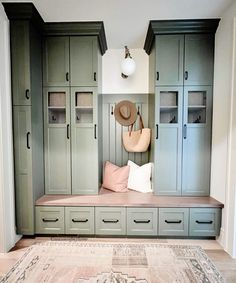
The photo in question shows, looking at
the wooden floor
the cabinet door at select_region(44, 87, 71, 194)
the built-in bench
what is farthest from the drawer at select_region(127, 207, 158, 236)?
the cabinet door at select_region(44, 87, 71, 194)

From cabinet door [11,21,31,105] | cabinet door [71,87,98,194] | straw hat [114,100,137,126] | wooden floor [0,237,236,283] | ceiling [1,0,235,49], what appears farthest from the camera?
straw hat [114,100,137,126]

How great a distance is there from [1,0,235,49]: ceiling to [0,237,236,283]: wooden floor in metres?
2.49

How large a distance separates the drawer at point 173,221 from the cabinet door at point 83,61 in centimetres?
175

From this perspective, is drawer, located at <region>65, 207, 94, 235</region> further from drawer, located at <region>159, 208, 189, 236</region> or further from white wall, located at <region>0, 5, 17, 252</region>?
drawer, located at <region>159, 208, 189, 236</region>

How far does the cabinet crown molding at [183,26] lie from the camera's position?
7.96ft

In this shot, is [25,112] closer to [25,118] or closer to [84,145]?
[25,118]

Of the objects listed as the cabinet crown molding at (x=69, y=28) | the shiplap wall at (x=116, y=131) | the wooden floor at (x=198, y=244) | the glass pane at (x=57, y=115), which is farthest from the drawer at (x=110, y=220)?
the cabinet crown molding at (x=69, y=28)

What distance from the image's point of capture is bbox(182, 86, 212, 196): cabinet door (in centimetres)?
258

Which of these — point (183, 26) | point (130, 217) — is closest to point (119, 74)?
point (183, 26)

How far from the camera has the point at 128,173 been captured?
9.29 ft

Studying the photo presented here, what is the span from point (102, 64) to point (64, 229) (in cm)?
225

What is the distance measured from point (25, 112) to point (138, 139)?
1494 mm

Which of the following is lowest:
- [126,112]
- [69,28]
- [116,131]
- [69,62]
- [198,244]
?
[198,244]

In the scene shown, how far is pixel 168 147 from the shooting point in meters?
2.62
